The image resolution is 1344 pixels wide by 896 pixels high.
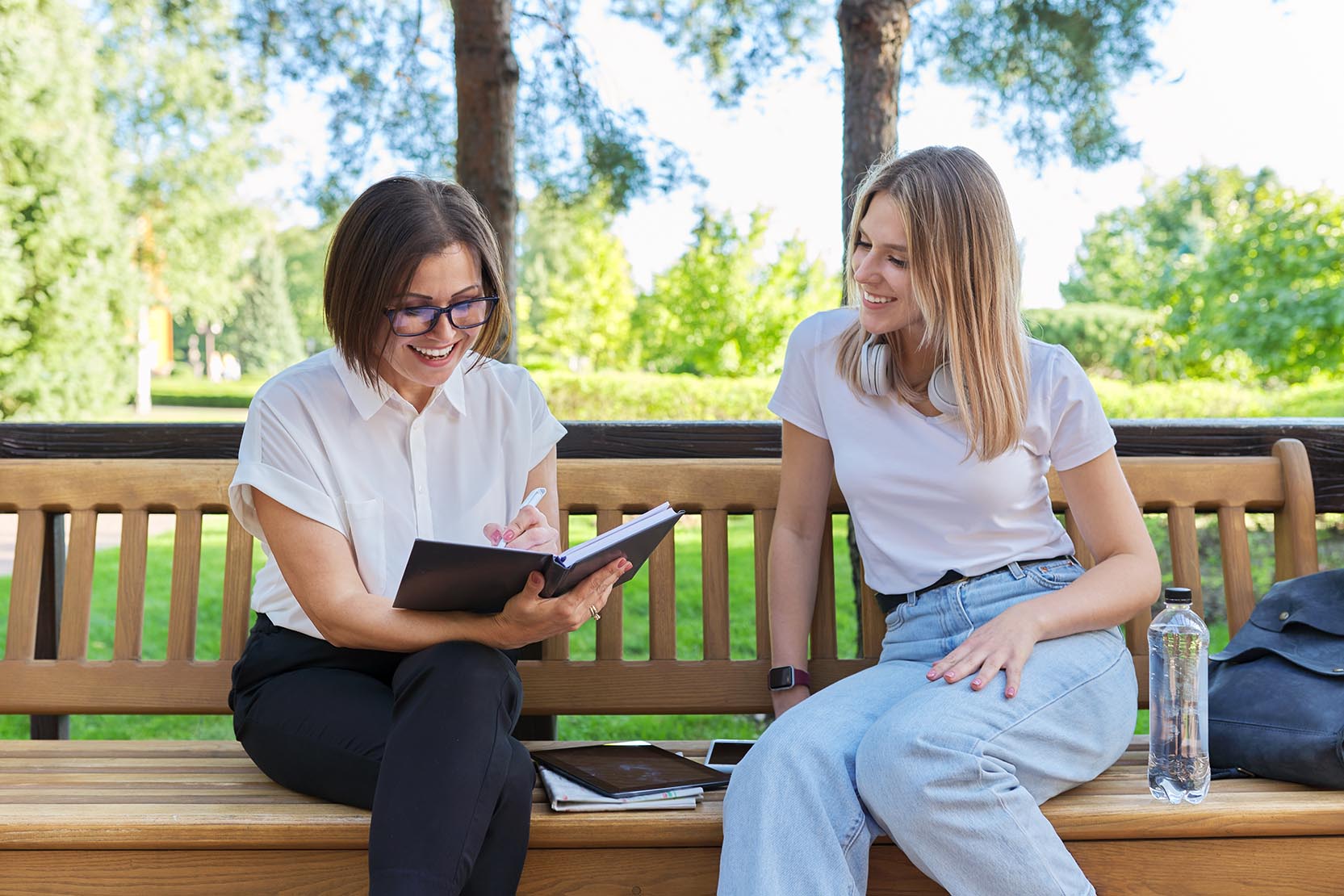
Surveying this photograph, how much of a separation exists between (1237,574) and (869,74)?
8.35 feet

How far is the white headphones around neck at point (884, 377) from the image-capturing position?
250cm

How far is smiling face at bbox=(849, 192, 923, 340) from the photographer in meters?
2.43

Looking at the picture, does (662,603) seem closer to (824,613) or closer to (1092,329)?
(824,613)

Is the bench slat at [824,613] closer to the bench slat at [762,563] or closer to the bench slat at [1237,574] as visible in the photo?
the bench slat at [762,563]

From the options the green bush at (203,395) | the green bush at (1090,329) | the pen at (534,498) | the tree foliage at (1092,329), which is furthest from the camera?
the green bush at (203,395)

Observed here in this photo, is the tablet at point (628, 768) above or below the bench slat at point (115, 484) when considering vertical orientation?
below

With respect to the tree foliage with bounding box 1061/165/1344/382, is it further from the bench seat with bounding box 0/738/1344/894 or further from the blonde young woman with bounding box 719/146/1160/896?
the bench seat with bounding box 0/738/1344/894

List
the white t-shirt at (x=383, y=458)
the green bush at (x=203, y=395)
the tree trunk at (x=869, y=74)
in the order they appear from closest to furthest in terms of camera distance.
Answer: the white t-shirt at (x=383, y=458) < the tree trunk at (x=869, y=74) < the green bush at (x=203, y=395)

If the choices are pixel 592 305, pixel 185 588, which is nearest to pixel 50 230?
pixel 592 305

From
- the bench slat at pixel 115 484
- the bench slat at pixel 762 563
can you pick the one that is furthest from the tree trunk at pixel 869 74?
the bench slat at pixel 115 484

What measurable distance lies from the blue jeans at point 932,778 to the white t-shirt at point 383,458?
2.55ft

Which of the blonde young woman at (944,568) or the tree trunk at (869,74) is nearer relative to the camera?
the blonde young woman at (944,568)

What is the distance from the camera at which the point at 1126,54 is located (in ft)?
19.4

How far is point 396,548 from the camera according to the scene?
2.36m
